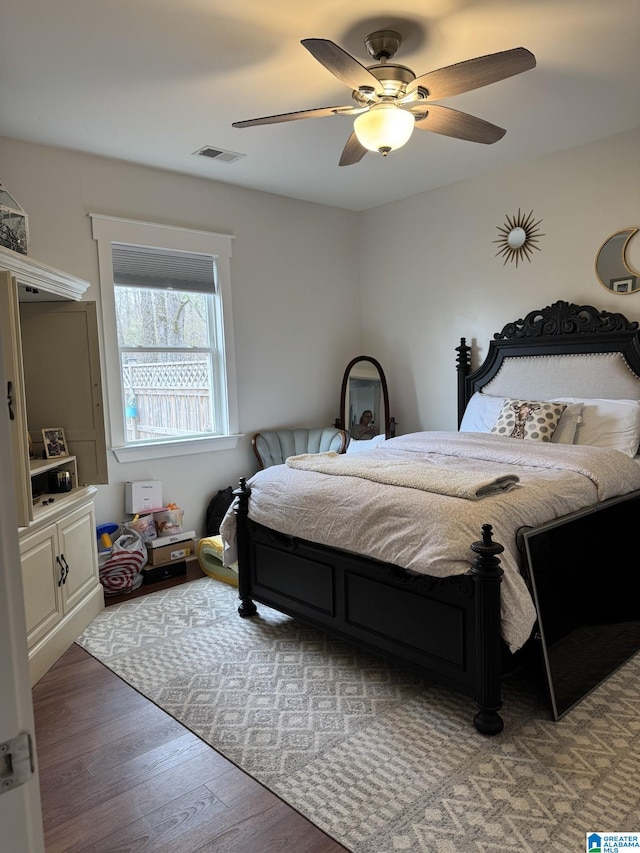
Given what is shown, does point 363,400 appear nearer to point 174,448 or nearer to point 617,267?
point 174,448

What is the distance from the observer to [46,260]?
367cm

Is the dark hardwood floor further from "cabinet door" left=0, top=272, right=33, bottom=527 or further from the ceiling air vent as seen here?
the ceiling air vent

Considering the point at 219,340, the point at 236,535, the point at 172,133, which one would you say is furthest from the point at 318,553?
the point at 172,133

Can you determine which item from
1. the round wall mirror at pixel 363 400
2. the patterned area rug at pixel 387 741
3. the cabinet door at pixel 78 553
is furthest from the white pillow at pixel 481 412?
the cabinet door at pixel 78 553

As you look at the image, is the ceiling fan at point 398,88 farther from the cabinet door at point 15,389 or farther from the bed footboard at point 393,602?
the bed footboard at point 393,602

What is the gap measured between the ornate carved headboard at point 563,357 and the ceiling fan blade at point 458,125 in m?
1.57

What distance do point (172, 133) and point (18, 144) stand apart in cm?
93

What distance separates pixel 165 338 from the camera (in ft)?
14.1

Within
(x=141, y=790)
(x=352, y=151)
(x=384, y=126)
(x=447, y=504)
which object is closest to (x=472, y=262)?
(x=352, y=151)

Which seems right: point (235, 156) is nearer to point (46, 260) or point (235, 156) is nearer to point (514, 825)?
point (46, 260)

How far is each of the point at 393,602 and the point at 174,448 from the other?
2.34 meters

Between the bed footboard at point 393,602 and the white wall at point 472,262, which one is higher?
the white wall at point 472,262

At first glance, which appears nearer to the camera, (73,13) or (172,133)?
(73,13)

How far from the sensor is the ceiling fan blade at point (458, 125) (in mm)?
2572
